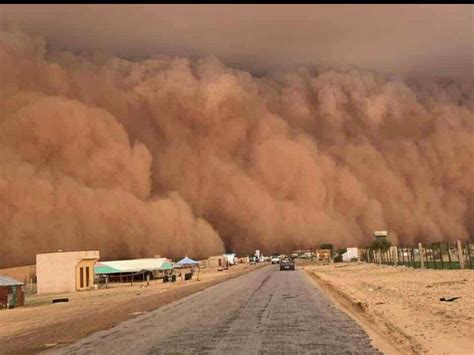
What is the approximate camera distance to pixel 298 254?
493 feet

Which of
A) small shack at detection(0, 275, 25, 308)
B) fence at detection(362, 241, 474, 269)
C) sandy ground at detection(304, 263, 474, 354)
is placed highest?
fence at detection(362, 241, 474, 269)

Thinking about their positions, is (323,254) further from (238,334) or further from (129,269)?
(238,334)

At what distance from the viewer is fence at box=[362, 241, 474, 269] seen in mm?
32625

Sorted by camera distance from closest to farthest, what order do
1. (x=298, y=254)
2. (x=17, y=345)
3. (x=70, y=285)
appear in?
(x=17, y=345) < (x=70, y=285) < (x=298, y=254)

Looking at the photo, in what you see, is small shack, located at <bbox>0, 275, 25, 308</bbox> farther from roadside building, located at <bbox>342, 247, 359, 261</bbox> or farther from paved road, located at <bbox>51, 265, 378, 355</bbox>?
roadside building, located at <bbox>342, 247, 359, 261</bbox>

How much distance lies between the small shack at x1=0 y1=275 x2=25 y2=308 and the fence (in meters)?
22.7

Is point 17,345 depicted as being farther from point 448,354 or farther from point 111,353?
point 448,354

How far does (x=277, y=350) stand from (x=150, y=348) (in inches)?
91.3

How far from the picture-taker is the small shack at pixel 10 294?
28.9 meters

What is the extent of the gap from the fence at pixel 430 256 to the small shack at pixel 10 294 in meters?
22.7

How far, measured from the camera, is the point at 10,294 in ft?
A: 95.3

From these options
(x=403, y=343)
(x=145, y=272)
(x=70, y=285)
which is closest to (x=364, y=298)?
(x=403, y=343)

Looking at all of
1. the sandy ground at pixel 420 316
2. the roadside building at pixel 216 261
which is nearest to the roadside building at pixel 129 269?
the sandy ground at pixel 420 316

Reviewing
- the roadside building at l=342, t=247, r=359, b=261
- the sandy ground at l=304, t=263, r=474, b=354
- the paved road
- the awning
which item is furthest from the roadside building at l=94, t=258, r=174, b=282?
the paved road
